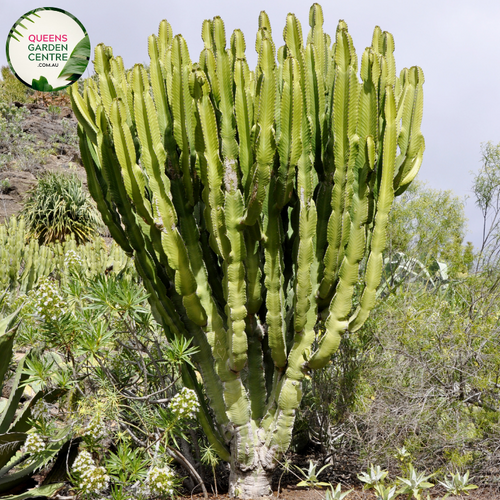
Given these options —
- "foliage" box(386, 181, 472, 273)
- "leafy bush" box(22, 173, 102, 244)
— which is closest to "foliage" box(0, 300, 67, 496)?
"foliage" box(386, 181, 472, 273)

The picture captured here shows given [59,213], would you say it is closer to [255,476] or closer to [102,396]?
[102,396]

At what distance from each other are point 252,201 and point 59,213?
11.1 metres

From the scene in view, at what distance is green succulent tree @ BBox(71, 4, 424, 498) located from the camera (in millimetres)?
3654

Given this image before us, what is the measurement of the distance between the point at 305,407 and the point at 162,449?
1.86 m

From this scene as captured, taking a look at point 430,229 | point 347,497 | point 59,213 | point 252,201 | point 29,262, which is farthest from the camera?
point 59,213

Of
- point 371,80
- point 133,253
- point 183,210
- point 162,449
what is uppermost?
point 371,80

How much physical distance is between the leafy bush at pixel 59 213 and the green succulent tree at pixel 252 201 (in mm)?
9737

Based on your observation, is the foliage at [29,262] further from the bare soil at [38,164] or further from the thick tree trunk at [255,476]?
the thick tree trunk at [255,476]

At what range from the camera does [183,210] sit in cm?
394

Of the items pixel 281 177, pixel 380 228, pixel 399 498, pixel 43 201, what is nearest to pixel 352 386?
pixel 399 498

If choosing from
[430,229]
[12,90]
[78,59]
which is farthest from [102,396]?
[12,90]

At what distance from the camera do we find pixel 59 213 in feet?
44.6

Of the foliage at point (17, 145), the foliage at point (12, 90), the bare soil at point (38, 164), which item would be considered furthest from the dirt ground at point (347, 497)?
the foliage at point (12, 90)

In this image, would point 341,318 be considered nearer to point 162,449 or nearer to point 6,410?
point 162,449
